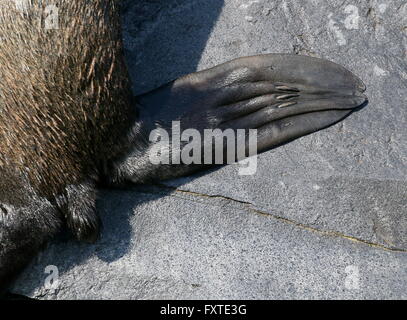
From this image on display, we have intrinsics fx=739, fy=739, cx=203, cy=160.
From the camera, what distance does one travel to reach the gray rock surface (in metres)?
3.52

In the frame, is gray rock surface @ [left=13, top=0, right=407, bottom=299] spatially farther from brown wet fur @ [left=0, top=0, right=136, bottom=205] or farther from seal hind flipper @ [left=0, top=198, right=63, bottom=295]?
brown wet fur @ [left=0, top=0, right=136, bottom=205]

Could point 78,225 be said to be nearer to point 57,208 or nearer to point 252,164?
point 57,208

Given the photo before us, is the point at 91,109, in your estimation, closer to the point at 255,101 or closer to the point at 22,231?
the point at 22,231

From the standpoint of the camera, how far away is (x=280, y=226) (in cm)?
367

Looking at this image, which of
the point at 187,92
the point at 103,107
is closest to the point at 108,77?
the point at 103,107

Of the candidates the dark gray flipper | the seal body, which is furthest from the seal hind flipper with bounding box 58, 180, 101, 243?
the dark gray flipper

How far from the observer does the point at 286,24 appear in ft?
14.3

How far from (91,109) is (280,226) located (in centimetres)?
110

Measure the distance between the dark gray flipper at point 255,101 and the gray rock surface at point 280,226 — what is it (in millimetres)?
82

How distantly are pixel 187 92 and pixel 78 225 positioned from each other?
0.95m

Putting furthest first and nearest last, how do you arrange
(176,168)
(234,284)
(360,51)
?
(360,51) → (176,168) → (234,284)

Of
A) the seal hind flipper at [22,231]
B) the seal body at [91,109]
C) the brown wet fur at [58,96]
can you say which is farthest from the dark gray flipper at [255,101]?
the seal hind flipper at [22,231]

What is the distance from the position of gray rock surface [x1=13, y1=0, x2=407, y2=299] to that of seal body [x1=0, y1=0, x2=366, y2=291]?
11cm

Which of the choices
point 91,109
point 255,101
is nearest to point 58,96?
point 91,109
